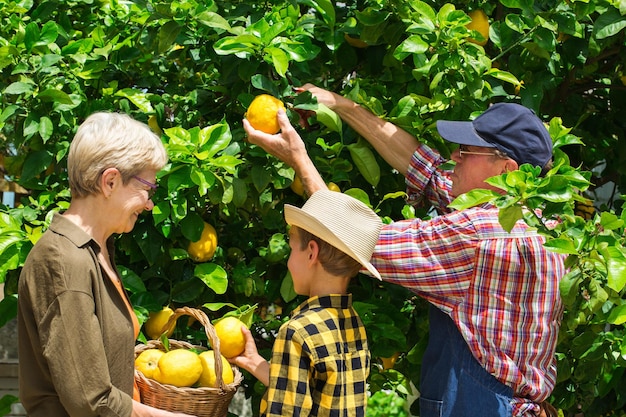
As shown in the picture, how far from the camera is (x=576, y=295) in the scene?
7.20 feet

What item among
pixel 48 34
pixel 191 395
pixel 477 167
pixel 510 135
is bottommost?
pixel 191 395

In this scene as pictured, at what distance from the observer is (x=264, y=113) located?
97.3 inches

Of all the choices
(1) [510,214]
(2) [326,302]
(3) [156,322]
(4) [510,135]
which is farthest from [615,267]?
(3) [156,322]

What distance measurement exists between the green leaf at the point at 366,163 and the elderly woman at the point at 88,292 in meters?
0.81

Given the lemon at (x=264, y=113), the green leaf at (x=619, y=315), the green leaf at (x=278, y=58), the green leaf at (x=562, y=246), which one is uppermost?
the green leaf at (x=278, y=58)

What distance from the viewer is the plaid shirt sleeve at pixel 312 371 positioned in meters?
2.03

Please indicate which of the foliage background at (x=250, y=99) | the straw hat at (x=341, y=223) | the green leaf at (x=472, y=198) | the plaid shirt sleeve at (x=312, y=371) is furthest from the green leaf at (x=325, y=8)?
the plaid shirt sleeve at (x=312, y=371)

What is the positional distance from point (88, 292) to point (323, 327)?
540 mm

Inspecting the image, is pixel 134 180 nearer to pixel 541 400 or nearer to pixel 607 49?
pixel 541 400

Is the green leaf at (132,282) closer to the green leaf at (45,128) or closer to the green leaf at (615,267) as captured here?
the green leaf at (45,128)

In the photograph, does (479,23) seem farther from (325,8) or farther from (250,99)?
(250,99)

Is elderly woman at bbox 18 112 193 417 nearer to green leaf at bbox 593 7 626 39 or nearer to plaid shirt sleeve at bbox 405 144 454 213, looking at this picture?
plaid shirt sleeve at bbox 405 144 454 213

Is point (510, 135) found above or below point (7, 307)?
above

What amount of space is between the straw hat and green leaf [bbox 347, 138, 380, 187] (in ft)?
1.59
